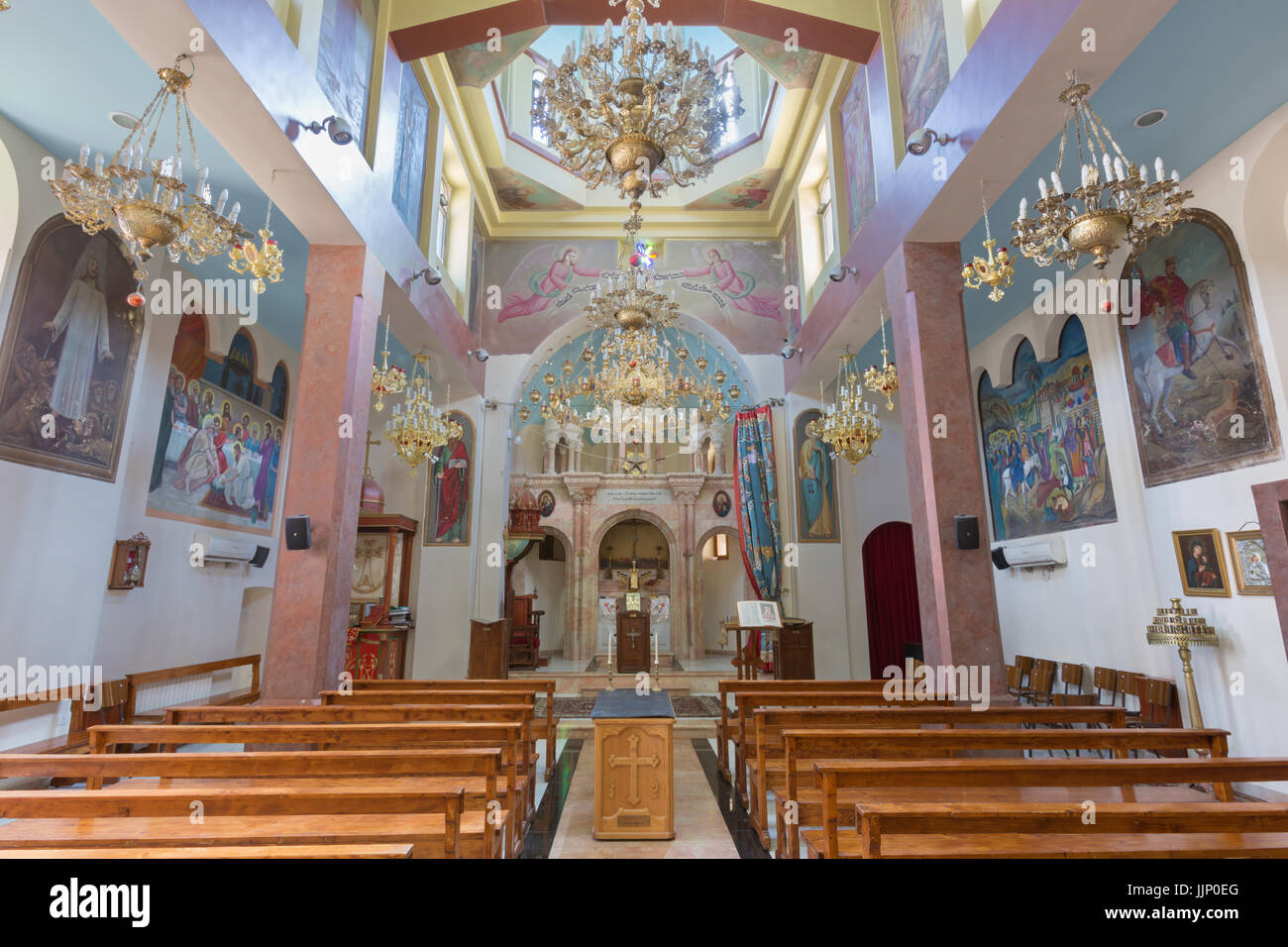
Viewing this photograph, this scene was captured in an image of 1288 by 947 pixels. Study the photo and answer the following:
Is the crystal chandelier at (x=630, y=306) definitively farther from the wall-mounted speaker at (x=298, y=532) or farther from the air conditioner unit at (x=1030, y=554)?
the air conditioner unit at (x=1030, y=554)

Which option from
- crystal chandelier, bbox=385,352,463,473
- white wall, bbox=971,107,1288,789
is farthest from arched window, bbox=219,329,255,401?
white wall, bbox=971,107,1288,789

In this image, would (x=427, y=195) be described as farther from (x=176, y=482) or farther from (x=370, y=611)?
(x=370, y=611)

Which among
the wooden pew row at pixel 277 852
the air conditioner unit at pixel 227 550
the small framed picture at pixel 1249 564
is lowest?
the wooden pew row at pixel 277 852

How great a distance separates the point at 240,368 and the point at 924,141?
9.48 m

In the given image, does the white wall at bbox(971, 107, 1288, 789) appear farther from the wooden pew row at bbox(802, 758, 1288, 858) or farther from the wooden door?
the wooden door

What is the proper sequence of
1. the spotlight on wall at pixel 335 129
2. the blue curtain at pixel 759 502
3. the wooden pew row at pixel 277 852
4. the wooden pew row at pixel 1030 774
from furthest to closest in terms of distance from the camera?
the blue curtain at pixel 759 502 < the spotlight on wall at pixel 335 129 < the wooden pew row at pixel 1030 774 < the wooden pew row at pixel 277 852

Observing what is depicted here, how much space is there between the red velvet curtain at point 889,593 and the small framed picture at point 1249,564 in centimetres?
565

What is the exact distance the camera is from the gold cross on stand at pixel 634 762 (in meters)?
4.37

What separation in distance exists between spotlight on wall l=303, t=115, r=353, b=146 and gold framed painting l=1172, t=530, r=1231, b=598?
9.13 m

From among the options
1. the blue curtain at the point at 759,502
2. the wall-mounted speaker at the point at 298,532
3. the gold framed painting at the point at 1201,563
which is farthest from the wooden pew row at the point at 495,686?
the gold framed painting at the point at 1201,563

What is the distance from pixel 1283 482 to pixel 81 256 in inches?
444

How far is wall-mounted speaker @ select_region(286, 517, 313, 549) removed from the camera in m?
5.59

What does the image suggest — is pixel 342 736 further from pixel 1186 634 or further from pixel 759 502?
pixel 759 502
